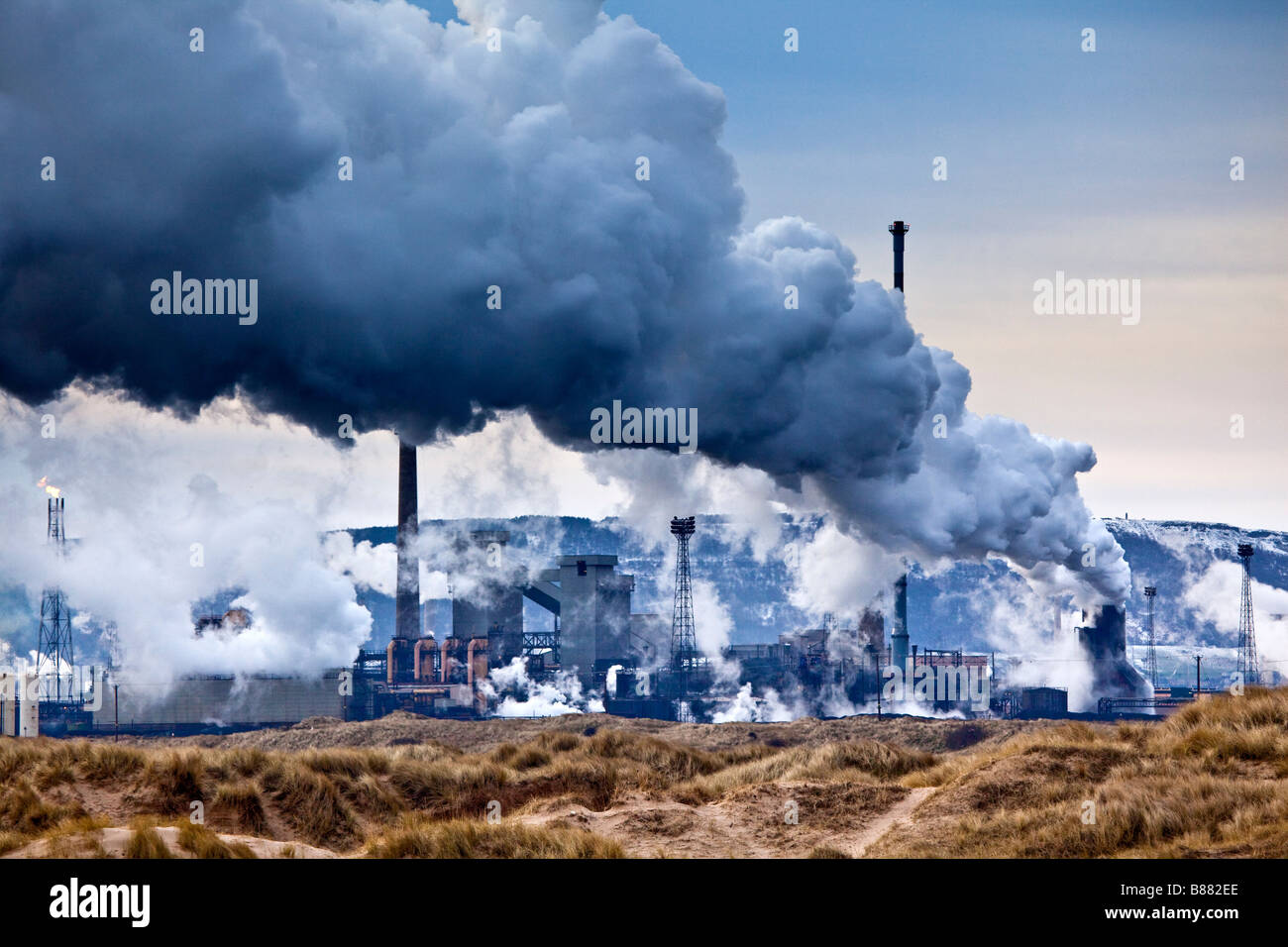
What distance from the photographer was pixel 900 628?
129m

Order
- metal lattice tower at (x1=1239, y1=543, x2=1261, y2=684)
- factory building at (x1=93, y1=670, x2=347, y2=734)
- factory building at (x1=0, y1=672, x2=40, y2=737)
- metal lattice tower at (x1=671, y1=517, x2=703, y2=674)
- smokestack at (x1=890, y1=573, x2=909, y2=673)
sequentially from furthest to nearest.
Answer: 1. metal lattice tower at (x1=1239, y1=543, x2=1261, y2=684)
2. metal lattice tower at (x1=671, y1=517, x2=703, y2=674)
3. factory building at (x1=93, y1=670, x2=347, y2=734)
4. smokestack at (x1=890, y1=573, x2=909, y2=673)
5. factory building at (x1=0, y1=672, x2=40, y2=737)

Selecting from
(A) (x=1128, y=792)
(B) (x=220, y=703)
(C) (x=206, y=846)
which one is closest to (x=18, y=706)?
(B) (x=220, y=703)

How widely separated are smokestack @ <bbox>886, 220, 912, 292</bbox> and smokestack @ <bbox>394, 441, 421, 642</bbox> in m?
43.1

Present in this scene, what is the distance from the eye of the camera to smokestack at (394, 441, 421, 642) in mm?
132000

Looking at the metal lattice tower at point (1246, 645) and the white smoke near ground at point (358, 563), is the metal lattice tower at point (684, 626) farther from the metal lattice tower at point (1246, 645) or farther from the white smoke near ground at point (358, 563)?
the metal lattice tower at point (1246, 645)

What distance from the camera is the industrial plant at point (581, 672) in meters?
132

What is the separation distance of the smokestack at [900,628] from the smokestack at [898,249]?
78.8 ft

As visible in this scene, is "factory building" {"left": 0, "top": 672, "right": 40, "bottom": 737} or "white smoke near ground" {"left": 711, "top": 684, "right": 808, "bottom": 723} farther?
"white smoke near ground" {"left": 711, "top": 684, "right": 808, "bottom": 723}

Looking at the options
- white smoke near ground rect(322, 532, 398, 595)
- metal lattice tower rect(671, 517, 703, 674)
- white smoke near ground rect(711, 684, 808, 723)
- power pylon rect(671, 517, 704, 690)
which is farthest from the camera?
white smoke near ground rect(322, 532, 398, 595)

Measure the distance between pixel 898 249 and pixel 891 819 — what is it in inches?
3907

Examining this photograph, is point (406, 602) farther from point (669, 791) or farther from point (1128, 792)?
point (1128, 792)

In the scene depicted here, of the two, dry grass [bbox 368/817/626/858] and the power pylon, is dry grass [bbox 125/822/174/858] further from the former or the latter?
the power pylon

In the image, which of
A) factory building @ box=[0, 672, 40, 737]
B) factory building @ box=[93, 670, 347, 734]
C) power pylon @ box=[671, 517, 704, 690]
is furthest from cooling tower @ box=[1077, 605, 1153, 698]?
factory building @ box=[0, 672, 40, 737]
